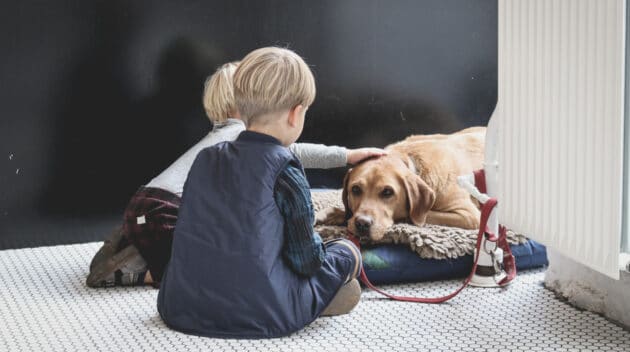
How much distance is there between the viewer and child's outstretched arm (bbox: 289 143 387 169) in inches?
110

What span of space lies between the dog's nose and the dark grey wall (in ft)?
3.03

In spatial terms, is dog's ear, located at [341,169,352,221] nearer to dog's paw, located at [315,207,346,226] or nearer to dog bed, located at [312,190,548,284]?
dog's paw, located at [315,207,346,226]

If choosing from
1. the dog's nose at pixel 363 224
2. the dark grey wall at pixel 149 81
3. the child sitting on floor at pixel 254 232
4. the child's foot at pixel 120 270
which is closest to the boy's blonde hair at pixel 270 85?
the child sitting on floor at pixel 254 232

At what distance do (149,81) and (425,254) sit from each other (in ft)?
4.37

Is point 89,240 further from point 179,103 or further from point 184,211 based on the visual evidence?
point 184,211

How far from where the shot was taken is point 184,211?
2068 mm

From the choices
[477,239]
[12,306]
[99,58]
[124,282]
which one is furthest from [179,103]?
[477,239]

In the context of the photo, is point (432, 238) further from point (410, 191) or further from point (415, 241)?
point (410, 191)

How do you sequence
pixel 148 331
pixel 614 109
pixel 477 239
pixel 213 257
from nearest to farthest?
pixel 614 109 < pixel 213 257 < pixel 148 331 < pixel 477 239

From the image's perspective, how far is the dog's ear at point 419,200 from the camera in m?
2.77

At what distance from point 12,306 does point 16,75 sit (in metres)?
1.03

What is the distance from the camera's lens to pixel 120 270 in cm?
258

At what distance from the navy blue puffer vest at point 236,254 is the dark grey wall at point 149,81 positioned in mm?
1229

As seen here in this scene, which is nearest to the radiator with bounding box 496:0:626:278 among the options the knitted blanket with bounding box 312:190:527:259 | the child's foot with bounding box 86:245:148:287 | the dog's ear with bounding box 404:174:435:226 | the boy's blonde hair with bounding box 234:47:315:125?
the knitted blanket with bounding box 312:190:527:259
